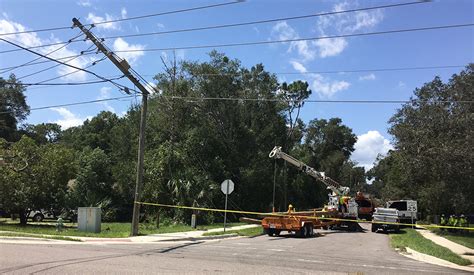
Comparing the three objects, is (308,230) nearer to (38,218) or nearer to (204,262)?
(204,262)

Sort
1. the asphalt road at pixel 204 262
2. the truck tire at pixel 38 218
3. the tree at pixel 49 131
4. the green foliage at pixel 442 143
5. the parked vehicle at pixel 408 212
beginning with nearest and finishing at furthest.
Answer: the asphalt road at pixel 204 262, the green foliage at pixel 442 143, the parked vehicle at pixel 408 212, the truck tire at pixel 38 218, the tree at pixel 49 131

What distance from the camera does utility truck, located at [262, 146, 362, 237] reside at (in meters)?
25.1

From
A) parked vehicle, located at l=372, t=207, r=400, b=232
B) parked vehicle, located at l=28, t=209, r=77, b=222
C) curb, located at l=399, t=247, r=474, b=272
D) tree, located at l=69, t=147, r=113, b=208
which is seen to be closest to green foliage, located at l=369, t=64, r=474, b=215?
parked vehicle, located at l=372, t=207, r=400, b=232

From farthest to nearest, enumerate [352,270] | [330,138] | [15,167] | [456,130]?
[330,138], [15,167], [456,130], [352,270]

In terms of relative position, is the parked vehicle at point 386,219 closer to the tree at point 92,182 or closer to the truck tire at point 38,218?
the tree at point 92,182

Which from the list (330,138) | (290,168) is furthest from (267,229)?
(330,138)

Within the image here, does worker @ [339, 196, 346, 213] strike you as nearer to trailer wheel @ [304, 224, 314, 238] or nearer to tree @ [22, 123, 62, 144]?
trailer wheel @ [304, 224, 314, 238]

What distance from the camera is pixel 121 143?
160 ft

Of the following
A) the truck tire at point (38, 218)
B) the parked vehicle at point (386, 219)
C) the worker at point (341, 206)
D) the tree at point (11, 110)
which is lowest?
the truck tire at point (38, 218)

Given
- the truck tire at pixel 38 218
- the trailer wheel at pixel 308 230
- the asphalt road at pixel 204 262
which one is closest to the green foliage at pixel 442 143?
the trailer wheel at pixel 308 230

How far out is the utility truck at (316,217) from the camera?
989 inches

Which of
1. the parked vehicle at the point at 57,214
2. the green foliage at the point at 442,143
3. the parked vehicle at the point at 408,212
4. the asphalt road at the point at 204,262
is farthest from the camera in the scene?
the parked vehicle at the point at 57,214

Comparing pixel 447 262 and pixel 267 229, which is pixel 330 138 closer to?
pixel 267 229

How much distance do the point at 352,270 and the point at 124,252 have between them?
23.7 ft
